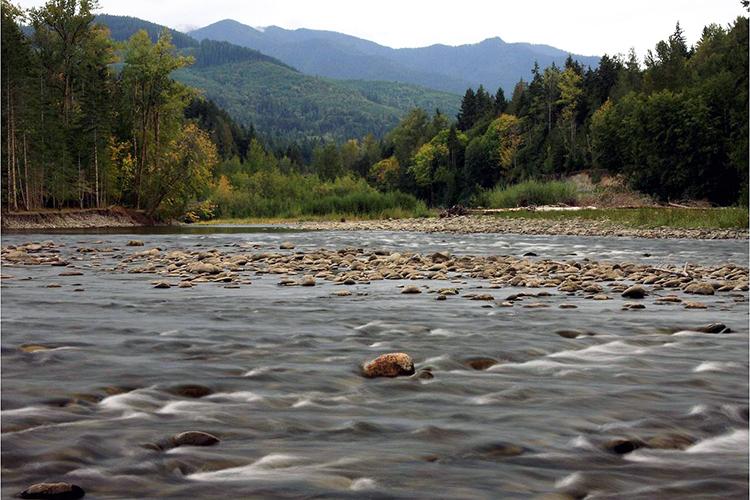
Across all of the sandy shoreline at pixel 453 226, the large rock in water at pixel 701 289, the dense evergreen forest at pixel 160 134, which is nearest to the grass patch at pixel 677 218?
the sandy shoreline at pixel 453 226

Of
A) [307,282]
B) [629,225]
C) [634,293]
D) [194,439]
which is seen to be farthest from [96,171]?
[194,439]

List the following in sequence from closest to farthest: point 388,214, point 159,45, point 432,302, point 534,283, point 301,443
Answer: point 301,443 → point 432,302 → point 534,283 → point 159,45 → point 388,214

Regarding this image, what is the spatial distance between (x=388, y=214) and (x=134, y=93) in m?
23.0

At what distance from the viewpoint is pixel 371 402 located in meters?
4.76

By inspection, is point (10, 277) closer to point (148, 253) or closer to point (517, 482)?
point (148, 253)

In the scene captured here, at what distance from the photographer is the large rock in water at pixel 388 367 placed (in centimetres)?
Answer: 552

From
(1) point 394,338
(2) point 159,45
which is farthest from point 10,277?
(2) point 159,45

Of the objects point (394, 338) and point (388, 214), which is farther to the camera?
point (388, 214)

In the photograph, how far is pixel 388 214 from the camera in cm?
6184

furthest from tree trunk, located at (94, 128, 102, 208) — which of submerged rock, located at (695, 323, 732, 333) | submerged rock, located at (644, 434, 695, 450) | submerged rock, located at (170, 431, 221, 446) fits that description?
submerged rock, located at (644, 434, 695, 450)

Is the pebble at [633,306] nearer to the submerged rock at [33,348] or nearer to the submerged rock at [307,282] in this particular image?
the submerged rock at [307,282]

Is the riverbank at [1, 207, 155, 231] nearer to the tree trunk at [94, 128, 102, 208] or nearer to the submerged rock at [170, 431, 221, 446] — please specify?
the tree trunk at [94, 128, 102, 208]

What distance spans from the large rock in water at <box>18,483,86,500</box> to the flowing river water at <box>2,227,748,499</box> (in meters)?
0.07

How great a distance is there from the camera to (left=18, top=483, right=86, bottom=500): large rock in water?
9.84 ft
